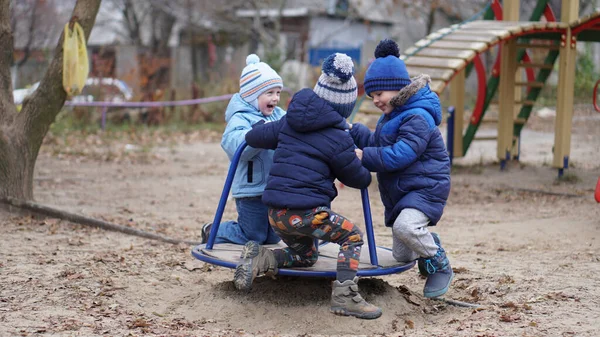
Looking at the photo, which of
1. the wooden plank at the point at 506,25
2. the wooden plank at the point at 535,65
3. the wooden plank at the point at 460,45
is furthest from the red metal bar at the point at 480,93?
the wooden plank at the point at 460,45

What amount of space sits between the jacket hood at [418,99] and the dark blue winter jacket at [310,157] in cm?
46

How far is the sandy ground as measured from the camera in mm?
4270

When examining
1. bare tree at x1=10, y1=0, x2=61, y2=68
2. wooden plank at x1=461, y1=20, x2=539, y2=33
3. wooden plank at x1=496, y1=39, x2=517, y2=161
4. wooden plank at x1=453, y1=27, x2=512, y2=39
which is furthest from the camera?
bare tree at x1=10, y1=0, x2=61, y2=68

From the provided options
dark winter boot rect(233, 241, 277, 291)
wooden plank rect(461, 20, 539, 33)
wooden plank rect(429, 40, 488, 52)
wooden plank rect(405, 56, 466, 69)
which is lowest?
dark winter boot rect(233, 241, 277, 291)

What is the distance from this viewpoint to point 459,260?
6.11 metres

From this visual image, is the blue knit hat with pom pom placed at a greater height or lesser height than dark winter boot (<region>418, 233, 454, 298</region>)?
greater

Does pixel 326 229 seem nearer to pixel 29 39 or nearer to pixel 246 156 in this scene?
pixel 246 156

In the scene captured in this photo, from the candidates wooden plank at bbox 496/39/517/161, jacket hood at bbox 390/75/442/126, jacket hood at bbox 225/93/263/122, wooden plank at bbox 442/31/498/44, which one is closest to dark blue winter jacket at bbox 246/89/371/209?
jacket hood at bbox 390/75/442/126

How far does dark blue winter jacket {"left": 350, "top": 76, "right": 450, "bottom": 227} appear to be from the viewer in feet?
A: 14.3

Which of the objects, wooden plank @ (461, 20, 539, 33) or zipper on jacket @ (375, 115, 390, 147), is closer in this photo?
zipper on jacket @ (375, 115, 390, 147)

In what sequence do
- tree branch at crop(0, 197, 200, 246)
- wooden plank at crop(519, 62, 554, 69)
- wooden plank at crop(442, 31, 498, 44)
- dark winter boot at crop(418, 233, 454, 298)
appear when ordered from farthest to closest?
wooden plank at crop(519, 62, 554, 69), wooden plank at crop(442, 31, 498, 44), tree branch at crop(0, 197, 200, 246), dark winter boot at crop(418, 233, 454, 298)

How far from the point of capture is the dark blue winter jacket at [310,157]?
4141mm

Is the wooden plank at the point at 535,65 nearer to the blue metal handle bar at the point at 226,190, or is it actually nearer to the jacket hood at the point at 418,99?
the jacket hood at the point at 418,99

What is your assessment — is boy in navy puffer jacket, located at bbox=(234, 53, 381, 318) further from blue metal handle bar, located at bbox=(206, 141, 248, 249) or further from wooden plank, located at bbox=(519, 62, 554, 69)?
wooden plank, located at bbox=(519, 62, 554, 69)
